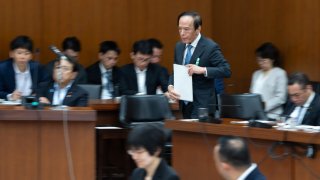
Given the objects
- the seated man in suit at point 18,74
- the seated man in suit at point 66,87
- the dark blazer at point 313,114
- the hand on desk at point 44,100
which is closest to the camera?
the dark blazer at point 313,114

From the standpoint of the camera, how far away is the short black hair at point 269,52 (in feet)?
30.6

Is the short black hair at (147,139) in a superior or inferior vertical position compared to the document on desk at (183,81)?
inferior

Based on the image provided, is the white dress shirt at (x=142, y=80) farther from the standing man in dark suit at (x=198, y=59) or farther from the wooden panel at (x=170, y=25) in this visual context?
the standing man in dark suit at (x=198, y=59)

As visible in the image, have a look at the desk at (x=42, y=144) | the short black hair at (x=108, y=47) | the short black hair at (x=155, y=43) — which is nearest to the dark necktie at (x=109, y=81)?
the short black hair at (x=108, y=47)

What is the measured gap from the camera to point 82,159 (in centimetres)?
613

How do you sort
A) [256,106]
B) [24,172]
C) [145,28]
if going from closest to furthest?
1. [24,172]
2. [256,106]
3. [145,28]

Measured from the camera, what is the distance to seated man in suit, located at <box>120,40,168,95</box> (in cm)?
877

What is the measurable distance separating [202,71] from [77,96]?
1150mm

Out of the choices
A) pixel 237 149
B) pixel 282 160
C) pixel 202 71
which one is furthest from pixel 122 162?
pixel 237 149

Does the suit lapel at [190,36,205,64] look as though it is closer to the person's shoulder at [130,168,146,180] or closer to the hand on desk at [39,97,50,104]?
the hand on desk at [39,97,50,104]

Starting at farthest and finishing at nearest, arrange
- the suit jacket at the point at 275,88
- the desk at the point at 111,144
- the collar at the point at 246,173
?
the suit jacket at the point at 275,88 → the desk at the point at 111,144 → the collar at the point at 246,173

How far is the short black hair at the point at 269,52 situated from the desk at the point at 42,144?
3.76m

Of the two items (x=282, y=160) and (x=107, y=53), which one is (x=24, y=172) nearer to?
(x=282, y=160)

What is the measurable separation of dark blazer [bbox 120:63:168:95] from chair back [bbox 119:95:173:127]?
109cm
